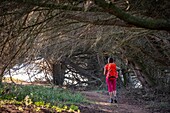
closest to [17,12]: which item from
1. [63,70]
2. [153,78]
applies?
[153,78]

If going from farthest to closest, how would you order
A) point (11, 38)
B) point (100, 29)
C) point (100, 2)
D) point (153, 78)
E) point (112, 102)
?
point (153, 78), point (112, 102), point (100, 29), point (11, 38), point (100, 2)

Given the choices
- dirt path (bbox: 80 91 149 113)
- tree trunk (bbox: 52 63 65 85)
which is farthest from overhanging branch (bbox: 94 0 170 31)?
tree trunk (bbox: 52 63 65 85)

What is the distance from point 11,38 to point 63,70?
64.5ft

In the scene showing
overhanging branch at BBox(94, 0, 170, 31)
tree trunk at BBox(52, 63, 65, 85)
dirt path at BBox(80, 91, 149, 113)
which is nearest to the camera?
overhanging branch at BBox(94, 0, 170, 31)

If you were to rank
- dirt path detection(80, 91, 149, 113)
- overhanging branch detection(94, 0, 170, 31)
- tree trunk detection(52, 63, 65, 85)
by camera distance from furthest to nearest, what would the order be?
tree trunk detection(52, 63, 65, 85) → dirt path detection(80, 91, 149, 113) → overhanging branch detection(94, 0, 170, 31)

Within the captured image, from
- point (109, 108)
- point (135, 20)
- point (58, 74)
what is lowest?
point (109, 108)

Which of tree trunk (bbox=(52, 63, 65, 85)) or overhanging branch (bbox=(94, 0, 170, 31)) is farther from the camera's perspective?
tree trunk (bbox=(52, 63, 65, 85))

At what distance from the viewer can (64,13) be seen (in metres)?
6.79

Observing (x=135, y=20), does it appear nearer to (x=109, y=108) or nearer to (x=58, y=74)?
(x=109, y=108)

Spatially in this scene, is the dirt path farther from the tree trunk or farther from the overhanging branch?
the tree trunk

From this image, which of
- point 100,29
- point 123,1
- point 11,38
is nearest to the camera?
point 11,38

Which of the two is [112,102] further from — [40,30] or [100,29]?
[40,30]

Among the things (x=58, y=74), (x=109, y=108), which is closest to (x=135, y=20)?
(x=109, y=108)

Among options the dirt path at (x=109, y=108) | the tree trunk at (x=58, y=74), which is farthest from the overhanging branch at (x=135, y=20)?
the tree trunk at (x=58, y=74)
